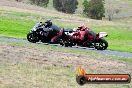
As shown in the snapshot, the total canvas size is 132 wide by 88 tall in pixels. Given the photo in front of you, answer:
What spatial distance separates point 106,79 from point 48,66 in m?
10.6

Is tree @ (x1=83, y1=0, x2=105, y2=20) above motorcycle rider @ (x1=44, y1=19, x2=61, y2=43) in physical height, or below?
below

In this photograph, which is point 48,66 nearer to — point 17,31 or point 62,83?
point 62,83

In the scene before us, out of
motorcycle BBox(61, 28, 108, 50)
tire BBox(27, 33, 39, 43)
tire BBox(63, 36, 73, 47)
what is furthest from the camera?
tire BBox(27, 33, 39, 43)

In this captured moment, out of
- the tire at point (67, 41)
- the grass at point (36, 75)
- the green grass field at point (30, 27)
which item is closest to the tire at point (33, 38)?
the tire at point (67, 41)

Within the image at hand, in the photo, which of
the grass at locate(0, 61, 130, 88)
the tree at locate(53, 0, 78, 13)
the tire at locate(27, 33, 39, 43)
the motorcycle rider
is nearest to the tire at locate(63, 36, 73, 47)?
the motorcycle rider

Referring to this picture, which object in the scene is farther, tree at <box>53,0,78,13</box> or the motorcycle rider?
tree at <box>53,0,78,13</box>

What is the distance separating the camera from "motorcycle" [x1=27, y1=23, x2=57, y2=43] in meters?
29.4

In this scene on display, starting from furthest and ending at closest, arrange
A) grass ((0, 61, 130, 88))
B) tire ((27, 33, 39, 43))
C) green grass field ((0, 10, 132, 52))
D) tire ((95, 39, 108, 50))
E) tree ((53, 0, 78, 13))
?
tree ((53, 0, 78, 13)) < green grass field ((0, 10, 132, 52)) < tire ((27, 33, 39, 43)) < tire ((95, 39, 108, 50)) < grass ((0, 61, 130, 88))

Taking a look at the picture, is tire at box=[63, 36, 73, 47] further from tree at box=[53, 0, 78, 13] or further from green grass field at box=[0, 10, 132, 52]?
tree at box=[53, 0, 78, 13]

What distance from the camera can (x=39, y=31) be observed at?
2955cm

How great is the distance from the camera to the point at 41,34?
29547 mm

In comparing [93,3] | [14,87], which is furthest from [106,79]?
[93,3]

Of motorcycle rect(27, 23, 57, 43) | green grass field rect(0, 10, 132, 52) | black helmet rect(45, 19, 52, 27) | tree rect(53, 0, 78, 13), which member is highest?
black helmet rect(45, 19, 52, 27)

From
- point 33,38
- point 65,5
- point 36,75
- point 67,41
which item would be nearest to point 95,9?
point 65,5
